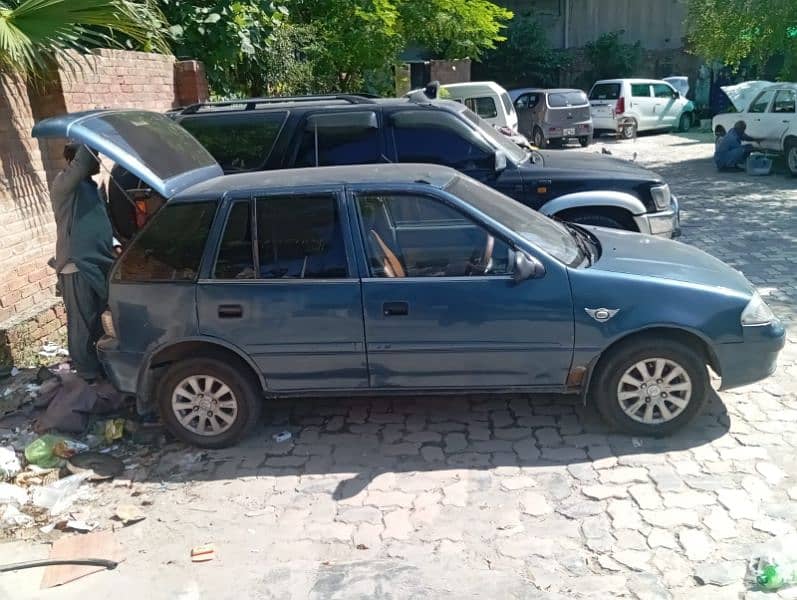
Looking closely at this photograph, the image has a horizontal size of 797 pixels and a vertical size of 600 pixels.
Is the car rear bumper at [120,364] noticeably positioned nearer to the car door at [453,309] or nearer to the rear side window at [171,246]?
the rear side window at [171,246]

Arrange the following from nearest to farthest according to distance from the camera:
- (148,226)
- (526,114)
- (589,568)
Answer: (589,568) < (148,226) < (526,114)

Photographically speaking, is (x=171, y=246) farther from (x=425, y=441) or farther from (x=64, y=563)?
(x=425, y=441)

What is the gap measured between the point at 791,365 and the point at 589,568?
9.47 feet

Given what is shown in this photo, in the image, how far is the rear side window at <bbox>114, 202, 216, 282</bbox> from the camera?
4375 millimetres

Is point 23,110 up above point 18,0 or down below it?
below

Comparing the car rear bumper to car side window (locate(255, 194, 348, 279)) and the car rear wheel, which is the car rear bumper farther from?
the car rear wheel

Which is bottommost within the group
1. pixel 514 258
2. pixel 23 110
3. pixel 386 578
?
pixel 386 578

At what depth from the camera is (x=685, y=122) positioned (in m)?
23.1

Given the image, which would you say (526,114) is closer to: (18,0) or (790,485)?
(18,0)

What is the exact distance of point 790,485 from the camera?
383cm

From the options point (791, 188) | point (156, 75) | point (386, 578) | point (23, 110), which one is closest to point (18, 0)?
point (23, 110)

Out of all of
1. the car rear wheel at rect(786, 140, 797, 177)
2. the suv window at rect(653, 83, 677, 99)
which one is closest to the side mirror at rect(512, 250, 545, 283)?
the car rear wheel at rect(786, 140, 797, 177)

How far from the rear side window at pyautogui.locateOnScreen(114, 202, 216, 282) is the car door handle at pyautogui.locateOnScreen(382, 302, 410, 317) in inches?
47.1

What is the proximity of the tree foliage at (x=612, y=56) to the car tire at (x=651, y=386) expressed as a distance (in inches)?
991
